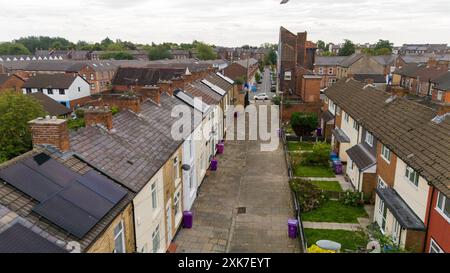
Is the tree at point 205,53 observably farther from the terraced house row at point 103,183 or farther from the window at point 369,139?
the window at point 369,139

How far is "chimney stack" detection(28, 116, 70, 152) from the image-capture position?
1027cm

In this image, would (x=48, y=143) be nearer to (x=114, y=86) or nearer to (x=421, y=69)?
(x=114, y=86)

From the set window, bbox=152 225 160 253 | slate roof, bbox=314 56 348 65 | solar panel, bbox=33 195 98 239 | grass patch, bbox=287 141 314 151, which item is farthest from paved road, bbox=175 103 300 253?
slate roof, bbox=314 56 348 65

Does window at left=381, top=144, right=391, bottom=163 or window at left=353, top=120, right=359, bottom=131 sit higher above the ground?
window at left=353, top=120, right=359, bottom=131

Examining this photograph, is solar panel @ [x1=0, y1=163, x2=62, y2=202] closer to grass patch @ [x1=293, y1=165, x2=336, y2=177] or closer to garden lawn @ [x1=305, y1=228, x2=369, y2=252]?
garden lawn @ [x1=305, y1=228, x2=369, y2=252]

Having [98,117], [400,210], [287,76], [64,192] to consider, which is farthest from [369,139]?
[287,76]

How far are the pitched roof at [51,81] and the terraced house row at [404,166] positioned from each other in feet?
153

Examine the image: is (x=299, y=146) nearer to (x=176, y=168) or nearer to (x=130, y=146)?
(x=176, y=168)

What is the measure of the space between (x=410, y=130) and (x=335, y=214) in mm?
6014

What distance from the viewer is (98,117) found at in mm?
14023

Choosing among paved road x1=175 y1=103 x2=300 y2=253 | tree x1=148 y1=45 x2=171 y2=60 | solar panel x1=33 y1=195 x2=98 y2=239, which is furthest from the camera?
tree x1=148 y1=45 x2=171 y2=60

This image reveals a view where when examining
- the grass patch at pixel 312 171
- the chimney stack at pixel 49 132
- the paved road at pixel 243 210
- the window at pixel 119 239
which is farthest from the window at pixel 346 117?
the chimney stack at pixel 49 132

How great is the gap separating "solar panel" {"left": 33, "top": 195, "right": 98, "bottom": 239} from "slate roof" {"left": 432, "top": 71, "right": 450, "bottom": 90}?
54.7m

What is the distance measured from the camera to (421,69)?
63.0 meters
